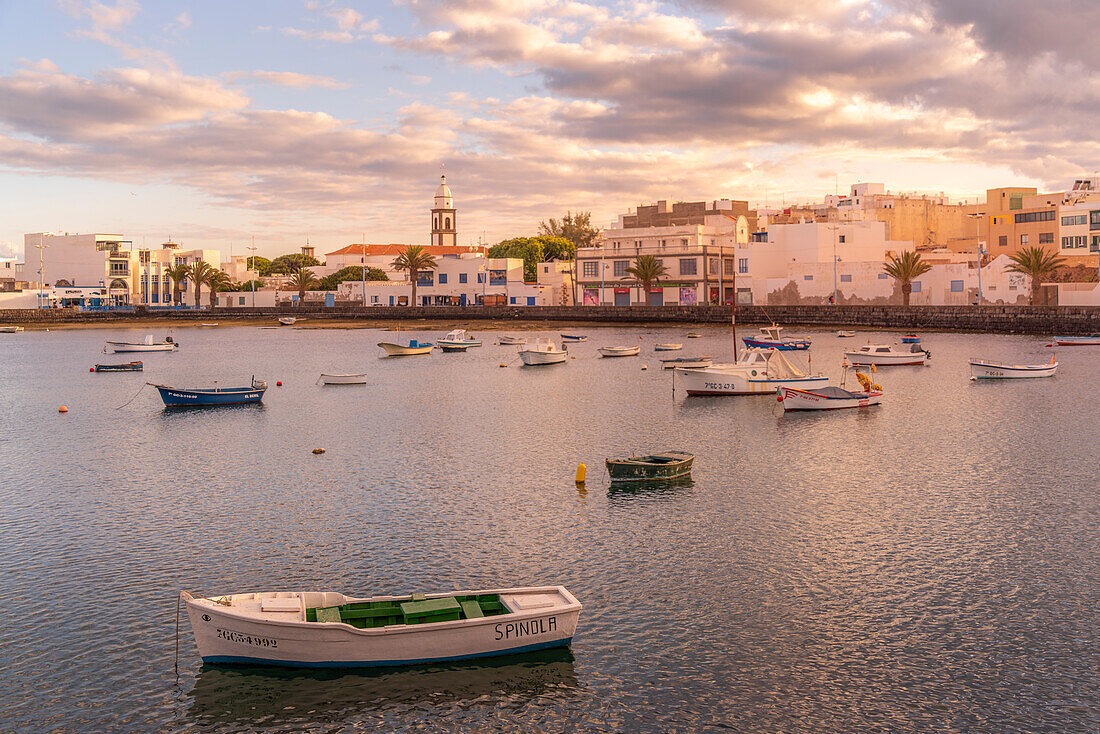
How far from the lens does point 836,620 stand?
20797 millimetres

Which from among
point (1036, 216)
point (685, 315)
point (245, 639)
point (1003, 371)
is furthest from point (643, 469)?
point (1036, 216)

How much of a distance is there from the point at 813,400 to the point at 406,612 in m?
38.8

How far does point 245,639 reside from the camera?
18.1m

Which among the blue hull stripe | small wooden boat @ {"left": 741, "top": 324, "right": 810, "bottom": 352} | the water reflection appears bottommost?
the water reflection

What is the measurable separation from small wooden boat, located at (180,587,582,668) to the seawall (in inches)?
4061

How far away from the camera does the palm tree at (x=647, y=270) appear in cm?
14250

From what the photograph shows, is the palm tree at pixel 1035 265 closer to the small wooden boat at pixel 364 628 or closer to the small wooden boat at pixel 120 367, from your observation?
the small wooden boat at pixel 120 367

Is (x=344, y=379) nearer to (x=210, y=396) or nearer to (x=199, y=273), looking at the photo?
(x=210, y=396)

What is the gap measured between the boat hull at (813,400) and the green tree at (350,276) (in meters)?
142

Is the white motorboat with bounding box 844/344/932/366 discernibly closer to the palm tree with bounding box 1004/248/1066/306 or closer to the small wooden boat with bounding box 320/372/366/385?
the palm tree with bounding box 1004/248/1066/306

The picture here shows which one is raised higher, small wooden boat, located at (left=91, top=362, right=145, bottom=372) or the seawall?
the seawall

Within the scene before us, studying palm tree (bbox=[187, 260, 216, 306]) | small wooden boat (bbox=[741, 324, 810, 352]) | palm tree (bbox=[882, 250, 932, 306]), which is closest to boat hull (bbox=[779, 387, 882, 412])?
small wooden boat (bbox=[741, 324, 810, 352])

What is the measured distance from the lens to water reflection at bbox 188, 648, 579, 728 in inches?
667

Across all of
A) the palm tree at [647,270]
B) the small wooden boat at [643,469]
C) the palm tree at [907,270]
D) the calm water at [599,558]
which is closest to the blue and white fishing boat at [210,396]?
the calm water at [599,558]
